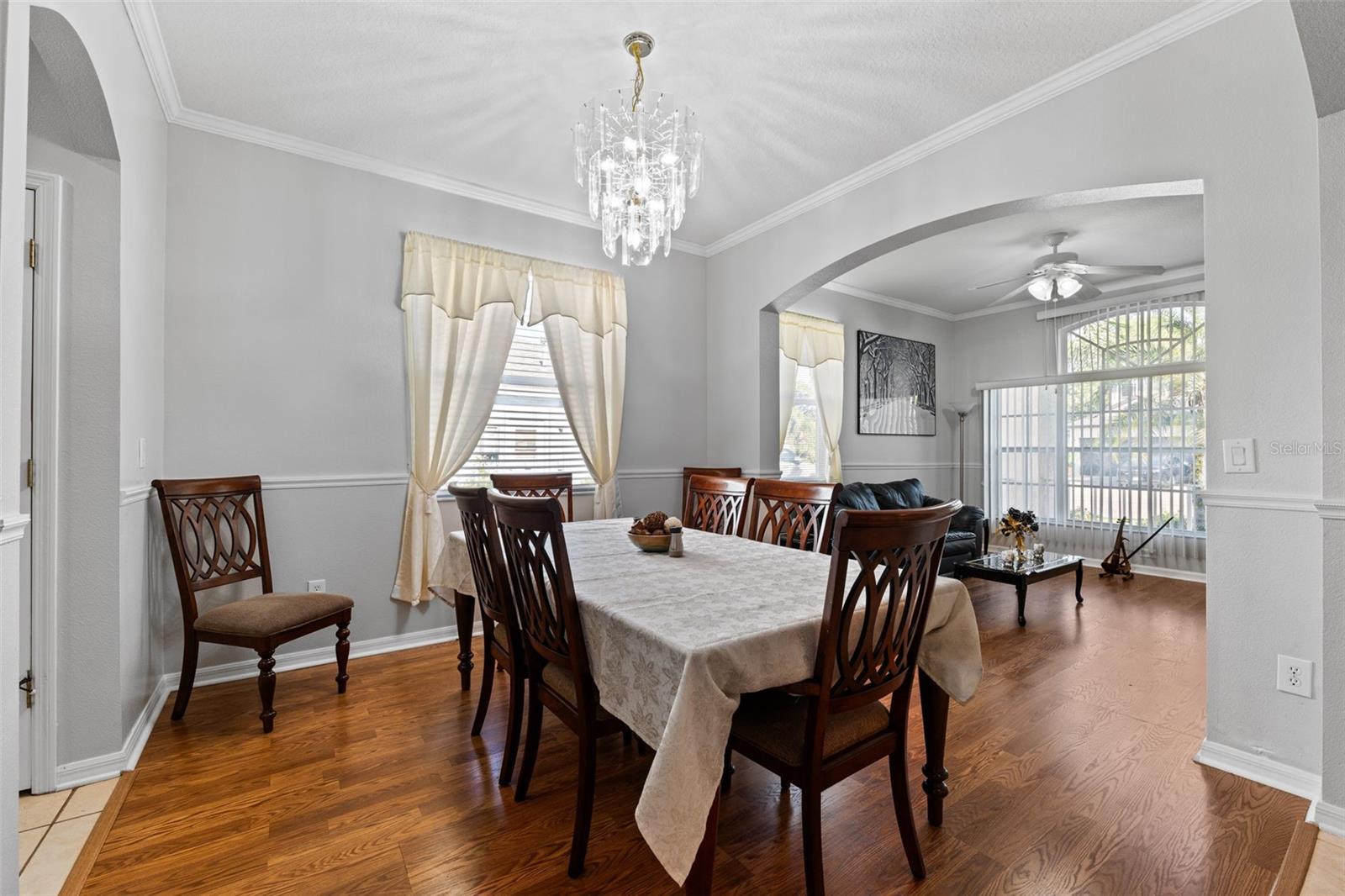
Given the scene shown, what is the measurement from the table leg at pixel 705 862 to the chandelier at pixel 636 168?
6.76 feet

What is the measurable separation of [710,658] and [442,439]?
2702 mm

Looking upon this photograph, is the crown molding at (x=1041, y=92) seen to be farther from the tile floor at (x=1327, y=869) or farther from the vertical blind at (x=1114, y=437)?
the vertical blind at (x=1114, y=437)

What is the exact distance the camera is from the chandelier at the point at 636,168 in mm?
2400

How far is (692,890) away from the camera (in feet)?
4.09

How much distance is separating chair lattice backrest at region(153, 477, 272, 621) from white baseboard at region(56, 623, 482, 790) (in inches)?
17.3

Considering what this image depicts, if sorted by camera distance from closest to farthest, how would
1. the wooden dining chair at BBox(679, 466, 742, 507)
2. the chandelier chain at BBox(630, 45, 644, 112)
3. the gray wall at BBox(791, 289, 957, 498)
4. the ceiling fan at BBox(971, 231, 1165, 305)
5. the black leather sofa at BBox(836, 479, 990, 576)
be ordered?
the chandelier chain at BBox(630, 45, 644, 112) < the ceiling fan at BBox(971, 231, 1165, 305) < the wooden dining chair at BBox(679, 466, 742, 507) < the black leather sofa at BBox(836, 479, 990, 576) < the gray wall at BBox(791, 289, 957, 498)

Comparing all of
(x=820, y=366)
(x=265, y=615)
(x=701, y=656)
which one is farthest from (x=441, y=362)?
(x=820, y=366)

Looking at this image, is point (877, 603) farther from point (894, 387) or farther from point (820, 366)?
point (894, 387)

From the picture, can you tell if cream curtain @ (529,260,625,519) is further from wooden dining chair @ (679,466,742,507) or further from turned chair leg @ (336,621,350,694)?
turned chair leg @ (336,621,350,694)

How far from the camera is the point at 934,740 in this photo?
1.76 m

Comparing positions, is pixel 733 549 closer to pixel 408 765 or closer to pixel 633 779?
pixel 633 779

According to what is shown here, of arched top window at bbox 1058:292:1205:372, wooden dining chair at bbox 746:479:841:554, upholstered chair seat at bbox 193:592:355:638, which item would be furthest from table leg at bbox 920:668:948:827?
arched top window at bbox 1058:292:1205:372

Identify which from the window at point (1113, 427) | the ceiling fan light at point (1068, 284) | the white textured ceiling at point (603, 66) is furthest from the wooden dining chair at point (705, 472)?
the window at point (1113, 427)

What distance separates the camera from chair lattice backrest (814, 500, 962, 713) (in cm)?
131
